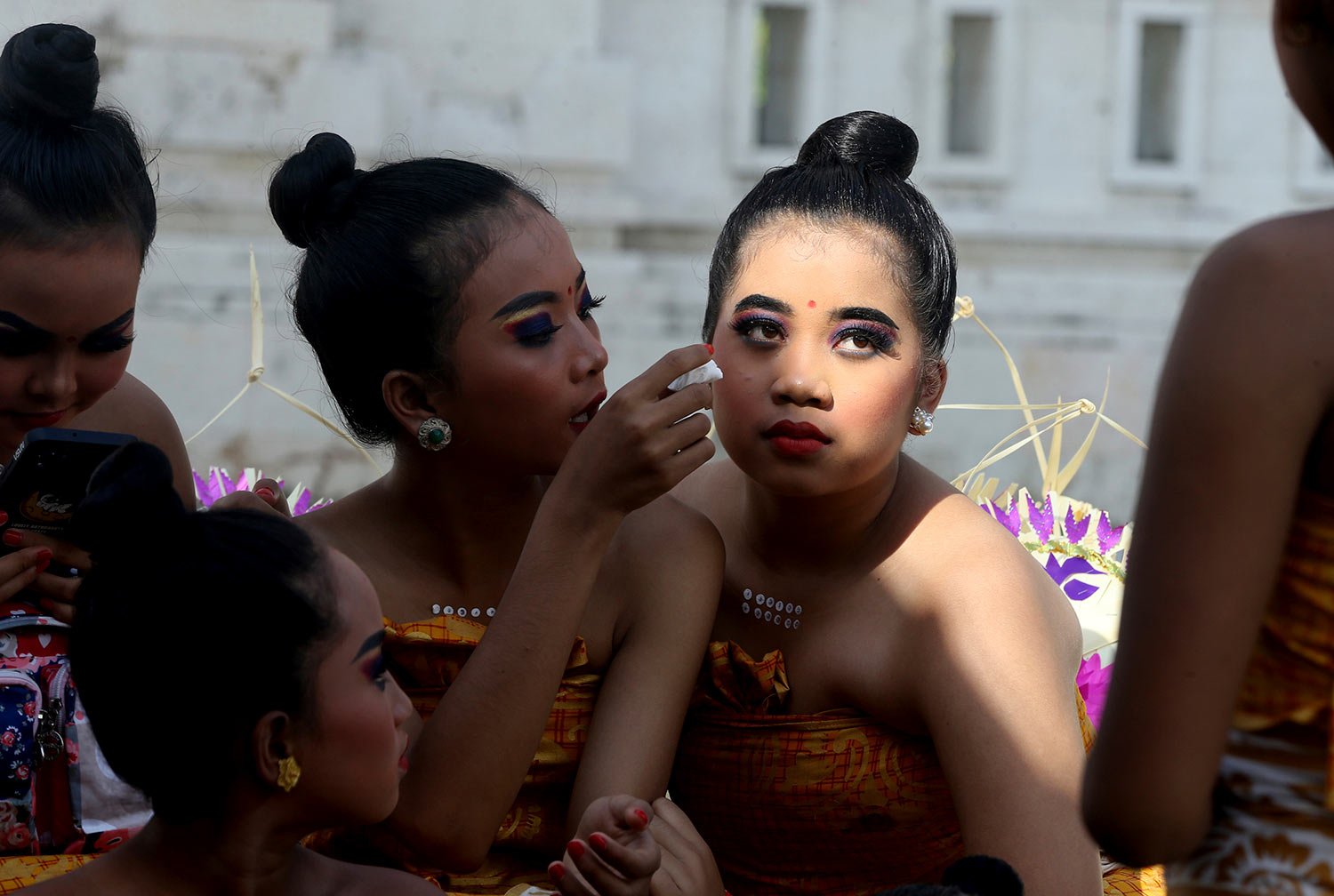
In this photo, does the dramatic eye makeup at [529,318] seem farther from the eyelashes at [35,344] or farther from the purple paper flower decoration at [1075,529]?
the purple paper flower decoration at [1075,529]

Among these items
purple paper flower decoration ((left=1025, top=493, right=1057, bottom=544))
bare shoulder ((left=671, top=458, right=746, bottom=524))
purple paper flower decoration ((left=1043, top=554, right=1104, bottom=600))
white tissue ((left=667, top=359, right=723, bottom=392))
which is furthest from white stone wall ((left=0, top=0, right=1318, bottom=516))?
white tissue ((left=667, top=359, right=723, bottom=392))

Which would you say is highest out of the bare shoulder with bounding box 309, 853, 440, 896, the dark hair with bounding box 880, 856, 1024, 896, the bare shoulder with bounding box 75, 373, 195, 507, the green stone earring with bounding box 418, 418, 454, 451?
the green stone earring with bounding box 418, 418, 454, 451

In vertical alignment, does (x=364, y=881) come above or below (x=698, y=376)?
below

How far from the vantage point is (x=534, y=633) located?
2.24 m

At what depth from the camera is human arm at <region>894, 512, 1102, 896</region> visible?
226cm

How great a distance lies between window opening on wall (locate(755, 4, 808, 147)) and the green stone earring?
6222 mm

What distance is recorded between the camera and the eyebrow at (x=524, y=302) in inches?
97.1

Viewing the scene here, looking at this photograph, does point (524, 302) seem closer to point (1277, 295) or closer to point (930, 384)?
point (930, 384)

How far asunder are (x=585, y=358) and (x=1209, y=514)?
1.25 m

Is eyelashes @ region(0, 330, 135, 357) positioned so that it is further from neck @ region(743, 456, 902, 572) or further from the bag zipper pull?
neck @ region(743, 456, 902, 572)

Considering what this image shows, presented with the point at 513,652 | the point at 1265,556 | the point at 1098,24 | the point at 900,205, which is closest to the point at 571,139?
the point at 1098,24

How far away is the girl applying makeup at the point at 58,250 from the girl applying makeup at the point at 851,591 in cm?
98

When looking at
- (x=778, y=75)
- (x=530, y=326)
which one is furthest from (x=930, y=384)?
(x=778, y=75)

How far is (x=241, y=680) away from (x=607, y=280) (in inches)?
230
